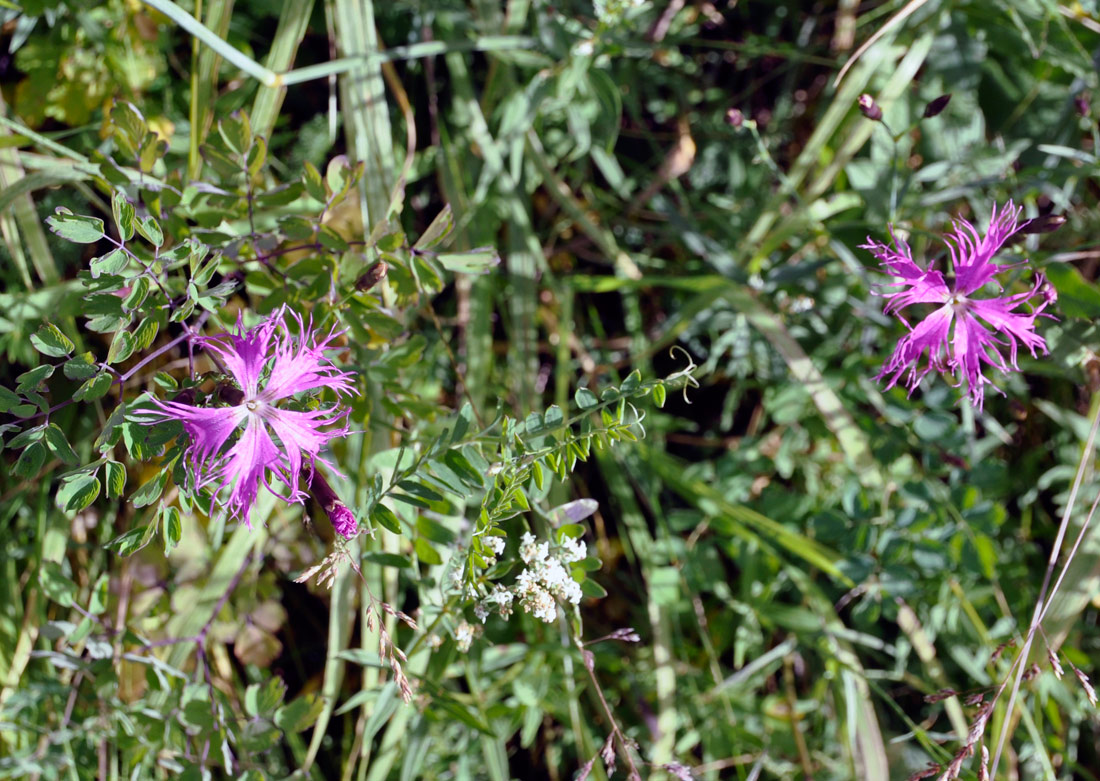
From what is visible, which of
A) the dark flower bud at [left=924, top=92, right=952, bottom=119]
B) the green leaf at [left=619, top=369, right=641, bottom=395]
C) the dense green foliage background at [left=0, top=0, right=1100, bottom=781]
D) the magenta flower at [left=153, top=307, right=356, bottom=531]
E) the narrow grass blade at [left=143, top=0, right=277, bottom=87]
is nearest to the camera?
the magenta flower at [left=153, top=307, right=356, bottom=531]

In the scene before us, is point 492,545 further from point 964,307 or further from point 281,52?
point 281,52

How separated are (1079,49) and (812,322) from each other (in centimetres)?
66

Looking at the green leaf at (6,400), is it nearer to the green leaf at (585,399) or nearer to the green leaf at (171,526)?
the green leaf at (171,526)

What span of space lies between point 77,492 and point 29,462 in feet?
0.22

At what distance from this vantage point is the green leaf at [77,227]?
0.86m

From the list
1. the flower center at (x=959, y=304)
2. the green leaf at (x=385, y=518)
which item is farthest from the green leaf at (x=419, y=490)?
the flower center at (x=959, y=304)

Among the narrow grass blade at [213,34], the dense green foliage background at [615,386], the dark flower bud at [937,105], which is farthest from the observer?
the dense green foliage background at [615,386]

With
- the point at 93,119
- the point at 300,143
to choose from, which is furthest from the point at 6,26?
the point at 300,143

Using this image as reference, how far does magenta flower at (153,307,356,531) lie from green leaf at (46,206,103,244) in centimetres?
17

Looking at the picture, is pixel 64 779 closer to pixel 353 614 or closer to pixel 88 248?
pixel 353 614

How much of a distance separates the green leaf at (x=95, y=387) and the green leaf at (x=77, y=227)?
0.48 feet

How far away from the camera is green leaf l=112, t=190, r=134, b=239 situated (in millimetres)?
870

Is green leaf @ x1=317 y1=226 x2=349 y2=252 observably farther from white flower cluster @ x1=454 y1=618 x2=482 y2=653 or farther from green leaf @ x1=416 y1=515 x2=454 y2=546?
white flower cluster @ x1=454 y1=618 x2=482 y2=653

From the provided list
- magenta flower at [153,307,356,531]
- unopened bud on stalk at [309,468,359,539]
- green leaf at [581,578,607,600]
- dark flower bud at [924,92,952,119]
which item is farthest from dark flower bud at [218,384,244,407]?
dark flower bud at [924,92,952,119]
